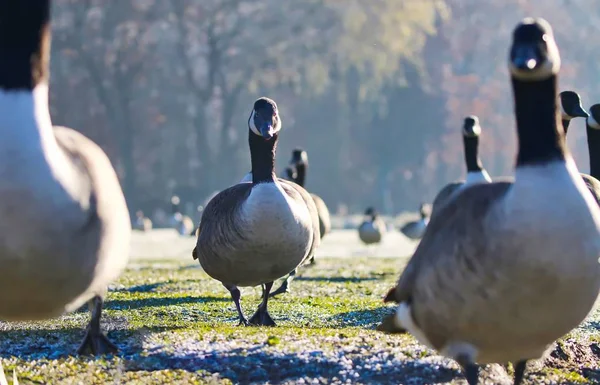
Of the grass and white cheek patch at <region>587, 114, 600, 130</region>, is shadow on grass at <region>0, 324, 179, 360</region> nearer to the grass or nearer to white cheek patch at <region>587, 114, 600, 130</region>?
the grass

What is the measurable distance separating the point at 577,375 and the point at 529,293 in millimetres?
2838

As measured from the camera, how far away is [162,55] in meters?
55.5

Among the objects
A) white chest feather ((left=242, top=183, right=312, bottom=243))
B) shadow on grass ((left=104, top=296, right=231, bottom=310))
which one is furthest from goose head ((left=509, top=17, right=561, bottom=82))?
shadow on grass ((left=104, top=296, right=231, bottom=310))

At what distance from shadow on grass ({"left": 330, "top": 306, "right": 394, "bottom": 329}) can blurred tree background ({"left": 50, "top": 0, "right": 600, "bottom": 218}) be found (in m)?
42.2

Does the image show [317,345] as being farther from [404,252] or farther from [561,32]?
[561,32]

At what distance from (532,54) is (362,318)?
570 cm

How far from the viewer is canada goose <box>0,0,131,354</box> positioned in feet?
18.0

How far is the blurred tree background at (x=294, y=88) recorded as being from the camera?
52.5 meters

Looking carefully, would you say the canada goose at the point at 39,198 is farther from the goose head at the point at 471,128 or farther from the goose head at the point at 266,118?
the goose head at the point at 471,128

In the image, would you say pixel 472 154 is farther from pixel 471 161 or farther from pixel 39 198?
pixel 39 198

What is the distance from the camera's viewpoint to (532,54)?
19.1 ft

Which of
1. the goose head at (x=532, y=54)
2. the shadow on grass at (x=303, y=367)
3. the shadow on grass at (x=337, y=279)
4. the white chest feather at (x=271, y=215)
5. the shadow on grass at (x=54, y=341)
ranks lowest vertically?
the shadow on grass at (x=337, y=279)

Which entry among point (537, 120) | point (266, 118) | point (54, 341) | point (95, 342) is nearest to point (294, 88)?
point (266, 118)

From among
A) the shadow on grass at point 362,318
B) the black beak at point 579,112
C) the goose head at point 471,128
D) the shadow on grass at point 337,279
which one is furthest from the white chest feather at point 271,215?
the goose head at point 471,128
